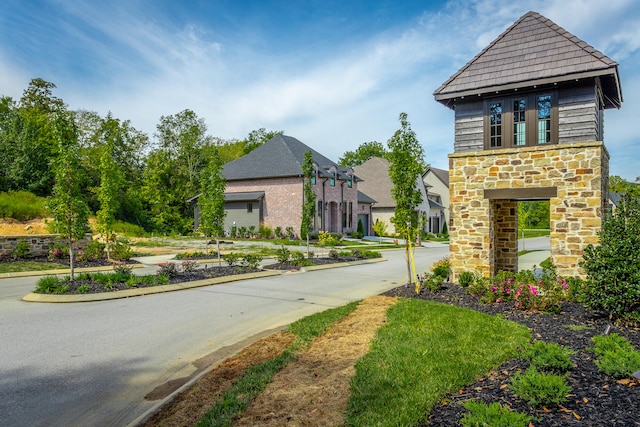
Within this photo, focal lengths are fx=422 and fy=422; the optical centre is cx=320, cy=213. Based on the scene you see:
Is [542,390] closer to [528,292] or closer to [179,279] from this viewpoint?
[528,292]

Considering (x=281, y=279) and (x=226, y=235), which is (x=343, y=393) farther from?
(x=226, y=235)

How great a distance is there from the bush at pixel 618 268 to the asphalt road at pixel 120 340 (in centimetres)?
556

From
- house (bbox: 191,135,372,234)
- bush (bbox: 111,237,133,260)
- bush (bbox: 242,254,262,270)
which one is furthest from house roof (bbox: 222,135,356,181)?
bush (bbox: 242,254,262,270)

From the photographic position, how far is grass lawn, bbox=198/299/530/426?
4.39m

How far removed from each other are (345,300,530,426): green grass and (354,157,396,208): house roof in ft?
119

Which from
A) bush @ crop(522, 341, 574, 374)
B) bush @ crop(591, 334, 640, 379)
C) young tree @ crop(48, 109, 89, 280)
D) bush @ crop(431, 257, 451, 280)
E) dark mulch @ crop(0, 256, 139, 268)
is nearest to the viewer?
bush @ crop(591, 334, 640, 379)

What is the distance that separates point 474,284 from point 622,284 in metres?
3.52

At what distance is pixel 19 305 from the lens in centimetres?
1013

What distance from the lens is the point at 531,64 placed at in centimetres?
1147

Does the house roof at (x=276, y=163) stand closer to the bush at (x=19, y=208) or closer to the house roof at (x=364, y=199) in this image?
the house roof at (x=364, y=199)

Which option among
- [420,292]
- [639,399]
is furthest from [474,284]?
[639,399]

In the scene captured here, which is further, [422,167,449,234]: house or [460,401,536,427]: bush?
[422,167,449,234]: house

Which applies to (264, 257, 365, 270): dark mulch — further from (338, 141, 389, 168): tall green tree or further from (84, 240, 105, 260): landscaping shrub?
(338, 141, 389, 168): tall green tree

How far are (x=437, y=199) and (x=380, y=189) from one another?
10578mm
